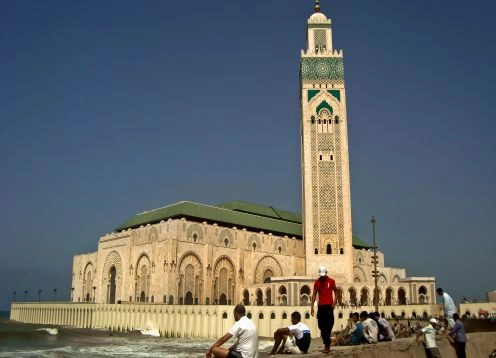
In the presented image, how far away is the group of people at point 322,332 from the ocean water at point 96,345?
50.7 ft

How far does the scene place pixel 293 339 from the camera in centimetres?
1035

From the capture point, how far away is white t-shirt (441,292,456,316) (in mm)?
11914

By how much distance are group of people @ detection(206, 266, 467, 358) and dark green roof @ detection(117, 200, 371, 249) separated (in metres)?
41.1

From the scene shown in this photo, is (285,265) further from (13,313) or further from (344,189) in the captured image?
(13,313)

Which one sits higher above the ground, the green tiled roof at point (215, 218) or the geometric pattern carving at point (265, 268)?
the green tiled roof at point (215, 218)

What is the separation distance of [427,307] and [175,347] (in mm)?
21256

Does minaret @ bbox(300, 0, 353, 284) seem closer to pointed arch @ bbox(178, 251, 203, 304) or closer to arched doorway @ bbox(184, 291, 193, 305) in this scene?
pointed arch @ bbox(178, 251, 203, 304)

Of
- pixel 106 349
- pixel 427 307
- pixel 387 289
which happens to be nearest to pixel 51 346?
pixel 106 349

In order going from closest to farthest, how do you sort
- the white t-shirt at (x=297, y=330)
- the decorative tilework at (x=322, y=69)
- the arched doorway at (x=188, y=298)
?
the white t-shirt at (x=297, y=330) < the arched doorway at (x=188, y=298) < the decorative tilework at (x=322, y=69)

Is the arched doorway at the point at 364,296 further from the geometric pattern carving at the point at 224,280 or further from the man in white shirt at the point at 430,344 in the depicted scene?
the man in white shirt at the point at 430,344

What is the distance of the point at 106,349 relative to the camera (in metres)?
33.9

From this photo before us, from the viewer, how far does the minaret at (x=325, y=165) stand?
53562 millimetres

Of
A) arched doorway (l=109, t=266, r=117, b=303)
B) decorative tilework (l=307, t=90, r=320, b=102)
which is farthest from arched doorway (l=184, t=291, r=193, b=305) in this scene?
decorative tilework (l=307, t=90, r=320, b=102)

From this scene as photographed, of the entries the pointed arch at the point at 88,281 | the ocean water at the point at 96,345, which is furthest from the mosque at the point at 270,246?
the ocean water at the point at 96,345
